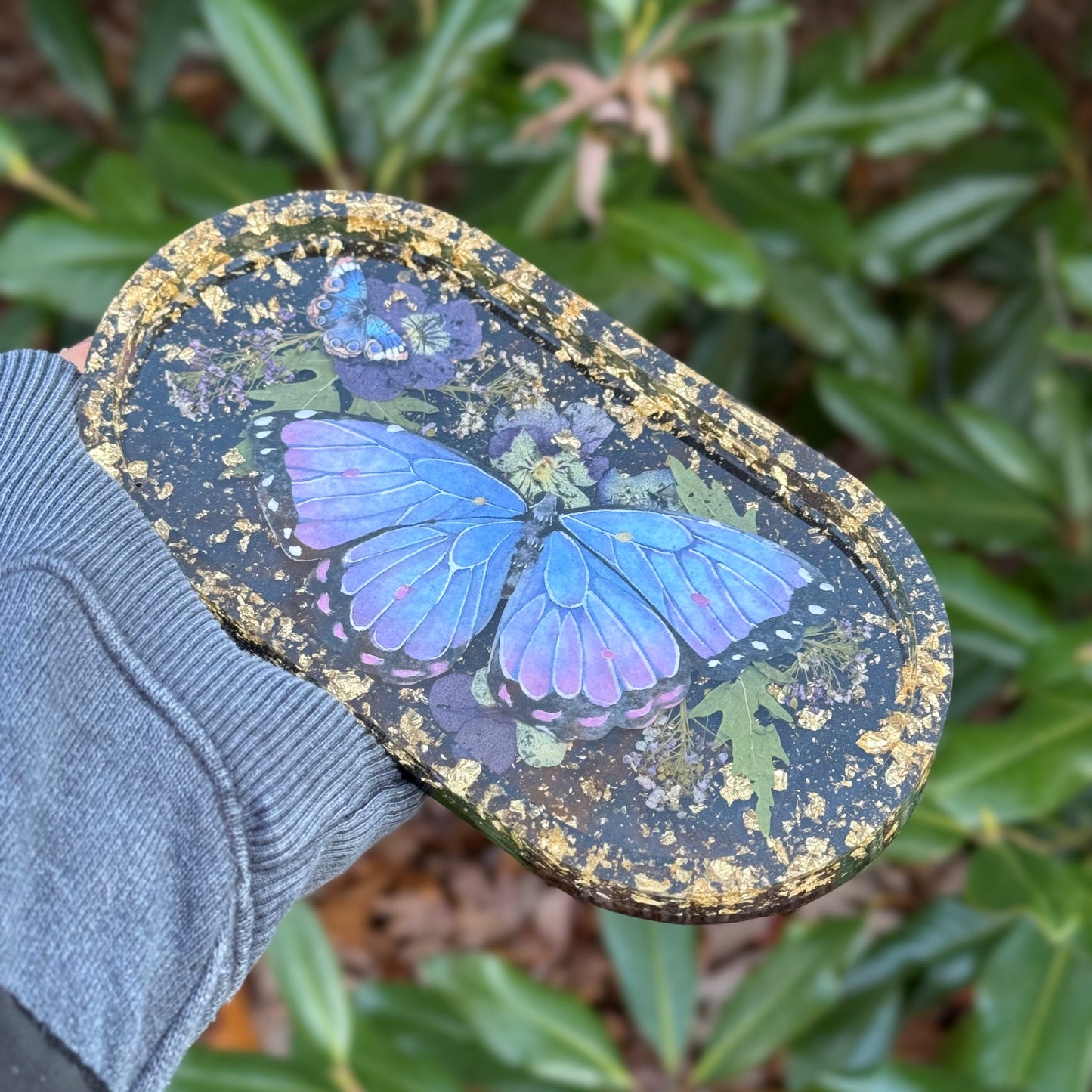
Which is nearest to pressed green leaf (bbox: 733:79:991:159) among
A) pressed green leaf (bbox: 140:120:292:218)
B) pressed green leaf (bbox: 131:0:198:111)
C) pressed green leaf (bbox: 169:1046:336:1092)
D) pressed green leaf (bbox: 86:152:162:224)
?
pressed green leaf (bbox: 140:120:292:218)

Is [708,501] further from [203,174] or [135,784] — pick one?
[203,174]

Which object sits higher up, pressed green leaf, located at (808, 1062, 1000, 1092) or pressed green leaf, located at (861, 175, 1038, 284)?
pressed green leaf, located at (861, 175, 1038, 284)

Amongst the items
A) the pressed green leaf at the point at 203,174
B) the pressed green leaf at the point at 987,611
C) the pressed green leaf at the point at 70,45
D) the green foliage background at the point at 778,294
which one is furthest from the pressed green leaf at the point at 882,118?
the pressed green leaf at the point at 70,45

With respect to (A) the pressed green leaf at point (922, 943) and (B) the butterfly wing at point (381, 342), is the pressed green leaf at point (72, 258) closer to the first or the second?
(B) the butterfly wing at point (381, 342)

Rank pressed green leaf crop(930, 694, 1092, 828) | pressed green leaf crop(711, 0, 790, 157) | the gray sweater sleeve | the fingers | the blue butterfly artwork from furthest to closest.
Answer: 1. pressed green leaf crop(711, 0, 790, 157)
2. pressed green leaf crop(930, 694, 1092, 828)
3. the fingers
4. the blue butterfly artwork
5. the gray sweater sleeve

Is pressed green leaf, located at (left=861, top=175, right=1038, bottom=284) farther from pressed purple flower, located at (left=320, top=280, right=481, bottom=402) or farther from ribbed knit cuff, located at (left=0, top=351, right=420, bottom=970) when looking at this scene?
ribbed knit cuff, located at (left=0, top=351, right=420, bottom=970)

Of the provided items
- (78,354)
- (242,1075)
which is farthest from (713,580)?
(242,1075)

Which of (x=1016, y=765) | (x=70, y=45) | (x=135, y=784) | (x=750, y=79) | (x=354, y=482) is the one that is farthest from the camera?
(x=70, y=45)

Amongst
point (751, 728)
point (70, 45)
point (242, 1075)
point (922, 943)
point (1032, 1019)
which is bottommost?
point (242, 1075)
